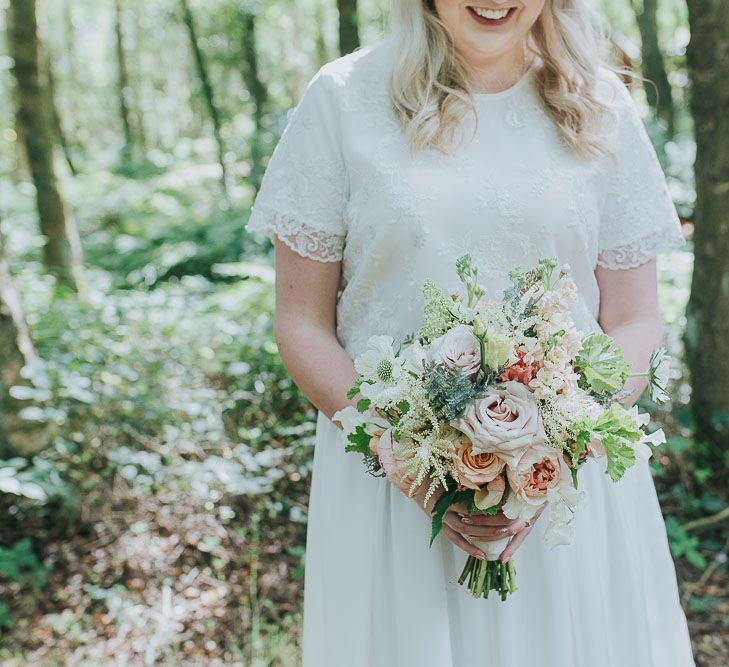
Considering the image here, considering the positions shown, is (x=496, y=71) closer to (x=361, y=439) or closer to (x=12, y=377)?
(x=361, y=439)

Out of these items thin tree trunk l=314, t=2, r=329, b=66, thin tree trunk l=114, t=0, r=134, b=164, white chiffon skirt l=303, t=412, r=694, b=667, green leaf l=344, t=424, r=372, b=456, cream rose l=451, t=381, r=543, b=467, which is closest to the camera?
cream rose l=451, t=381, r=543, b=467

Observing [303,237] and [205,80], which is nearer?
[303,237]

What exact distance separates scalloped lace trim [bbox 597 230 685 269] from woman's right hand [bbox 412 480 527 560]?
735 millimetres

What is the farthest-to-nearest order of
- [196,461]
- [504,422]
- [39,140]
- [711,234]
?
[39,140]
[196,461]
[711,234]
[504,422]

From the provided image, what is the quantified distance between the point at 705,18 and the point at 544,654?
2.98m

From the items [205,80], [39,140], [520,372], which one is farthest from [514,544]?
[205,80]

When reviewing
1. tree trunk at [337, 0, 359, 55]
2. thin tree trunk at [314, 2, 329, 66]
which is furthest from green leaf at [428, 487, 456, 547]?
thin tree trunk at [314, 2, 329, 66]

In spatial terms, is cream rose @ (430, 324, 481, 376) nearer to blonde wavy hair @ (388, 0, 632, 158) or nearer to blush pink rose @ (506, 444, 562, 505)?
blush pink rose @ (506, 444, 562, 505)

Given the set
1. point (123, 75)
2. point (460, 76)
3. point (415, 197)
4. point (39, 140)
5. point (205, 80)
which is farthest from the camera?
point (123, 75)

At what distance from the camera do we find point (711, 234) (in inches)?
142

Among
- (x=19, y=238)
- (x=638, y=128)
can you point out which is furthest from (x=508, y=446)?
(x=19, y=238)

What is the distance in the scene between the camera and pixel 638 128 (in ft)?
6.33

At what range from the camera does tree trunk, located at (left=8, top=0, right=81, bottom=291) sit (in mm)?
7000

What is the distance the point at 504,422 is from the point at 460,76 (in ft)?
3.11
